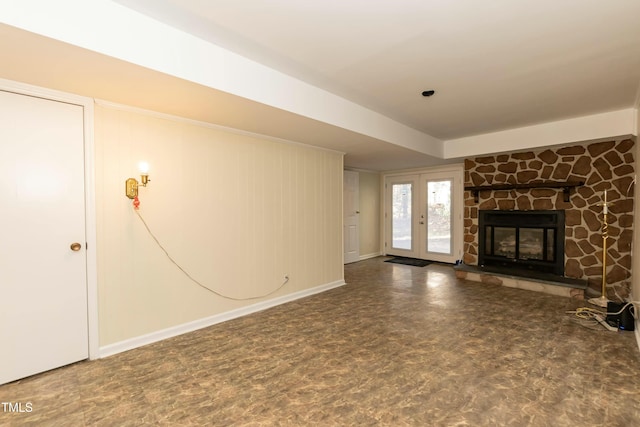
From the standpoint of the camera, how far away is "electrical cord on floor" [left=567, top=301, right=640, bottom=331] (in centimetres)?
316

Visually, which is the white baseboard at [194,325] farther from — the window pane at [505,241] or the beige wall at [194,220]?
the window pane at [505,241]

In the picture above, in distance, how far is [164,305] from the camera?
10.2ft

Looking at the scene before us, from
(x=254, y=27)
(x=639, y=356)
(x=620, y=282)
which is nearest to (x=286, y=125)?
(x=254, y=27)

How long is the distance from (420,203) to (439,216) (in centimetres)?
52

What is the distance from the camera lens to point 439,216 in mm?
6887

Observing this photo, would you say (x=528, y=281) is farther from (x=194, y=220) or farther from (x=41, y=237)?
(x=41, y=237)

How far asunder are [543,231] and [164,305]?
221 inches

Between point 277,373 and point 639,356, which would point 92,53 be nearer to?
point 277,373

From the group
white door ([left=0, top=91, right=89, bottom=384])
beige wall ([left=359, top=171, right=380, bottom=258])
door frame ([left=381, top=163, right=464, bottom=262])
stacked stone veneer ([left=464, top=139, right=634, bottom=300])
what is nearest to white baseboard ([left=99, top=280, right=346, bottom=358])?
white door ([left=0, top=91, right=89, bottom=384])

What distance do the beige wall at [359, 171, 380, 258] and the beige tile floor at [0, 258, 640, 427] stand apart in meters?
3.78

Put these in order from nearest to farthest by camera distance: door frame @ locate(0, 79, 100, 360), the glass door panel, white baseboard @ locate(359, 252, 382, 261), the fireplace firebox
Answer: door frame @ locate(0, 79, 100, 360)
the fireplace firebox
the glass door panel
white baseboard @ locate(359, 252, 382, 261)

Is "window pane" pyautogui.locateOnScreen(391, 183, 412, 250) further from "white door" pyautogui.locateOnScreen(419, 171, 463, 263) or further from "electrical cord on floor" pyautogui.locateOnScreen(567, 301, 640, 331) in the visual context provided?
"electrical cord on floor" pyautogui.locateOnScreen(567, 301, 640, 331)
